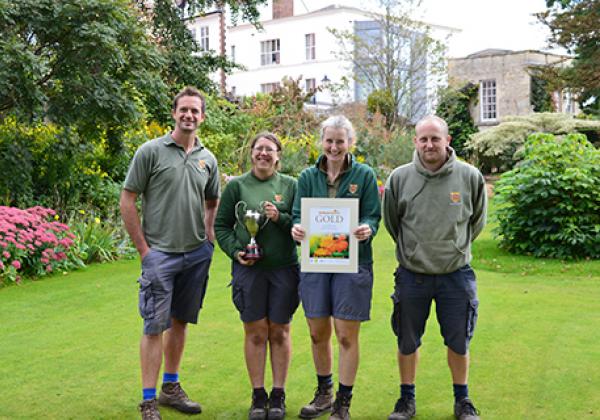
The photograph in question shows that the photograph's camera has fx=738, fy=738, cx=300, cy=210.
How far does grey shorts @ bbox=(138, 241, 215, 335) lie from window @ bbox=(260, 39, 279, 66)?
44634 millimetres

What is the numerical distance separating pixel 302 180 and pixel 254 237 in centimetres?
46

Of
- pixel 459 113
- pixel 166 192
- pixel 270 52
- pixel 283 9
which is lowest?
pixel 166 192

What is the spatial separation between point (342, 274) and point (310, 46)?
142ft

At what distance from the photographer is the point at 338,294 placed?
171 inches

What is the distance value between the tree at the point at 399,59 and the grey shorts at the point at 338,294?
26.6m

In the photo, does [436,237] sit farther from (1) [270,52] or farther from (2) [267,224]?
(1) [270,52]

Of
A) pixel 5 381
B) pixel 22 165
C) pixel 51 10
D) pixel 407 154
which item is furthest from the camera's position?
pixel 407 154

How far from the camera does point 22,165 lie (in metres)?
11.0

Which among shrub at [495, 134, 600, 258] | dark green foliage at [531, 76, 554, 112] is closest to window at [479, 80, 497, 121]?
dark green foliage at [531, 76, 554, 112]

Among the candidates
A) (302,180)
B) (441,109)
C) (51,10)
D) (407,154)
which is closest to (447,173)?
(302,180)

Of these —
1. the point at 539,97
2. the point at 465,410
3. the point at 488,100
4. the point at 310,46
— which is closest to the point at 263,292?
the point at 465,410

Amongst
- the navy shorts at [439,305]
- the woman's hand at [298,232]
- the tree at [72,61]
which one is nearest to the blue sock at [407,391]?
the navy shorts at [439,305]

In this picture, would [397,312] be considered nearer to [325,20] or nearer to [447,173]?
[447,173]

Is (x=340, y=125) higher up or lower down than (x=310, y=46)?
lower down
